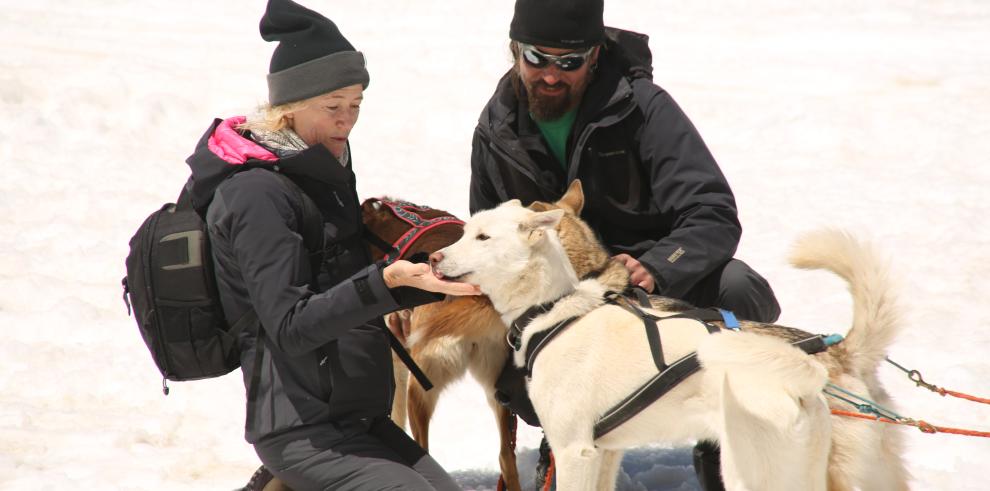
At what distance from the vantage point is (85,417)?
4.92m

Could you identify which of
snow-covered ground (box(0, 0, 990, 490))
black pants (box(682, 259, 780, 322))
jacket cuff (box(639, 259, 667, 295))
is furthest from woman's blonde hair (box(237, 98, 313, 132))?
snow-covered ground (box(0, 0, 990, 490))

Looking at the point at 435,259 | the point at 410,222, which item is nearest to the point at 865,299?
the point at 435,259

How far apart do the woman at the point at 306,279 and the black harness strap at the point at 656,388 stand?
0.63m

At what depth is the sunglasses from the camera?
384cm

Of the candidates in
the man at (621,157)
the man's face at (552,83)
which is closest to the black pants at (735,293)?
the man at (621,157)

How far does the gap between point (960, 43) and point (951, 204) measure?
5.71 m

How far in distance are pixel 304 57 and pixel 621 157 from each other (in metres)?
1.53

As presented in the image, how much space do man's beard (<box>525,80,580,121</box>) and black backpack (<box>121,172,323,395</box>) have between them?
1.35 meters

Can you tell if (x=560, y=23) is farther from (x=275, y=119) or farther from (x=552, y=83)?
(x=275, y=119)

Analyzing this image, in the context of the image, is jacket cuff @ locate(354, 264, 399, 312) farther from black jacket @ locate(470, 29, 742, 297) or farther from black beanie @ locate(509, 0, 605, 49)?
black beanie @ locate(509, 0, 605, 49)

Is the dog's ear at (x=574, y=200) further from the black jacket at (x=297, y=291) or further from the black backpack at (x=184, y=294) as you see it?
the black backpack at (x=184, y=294)

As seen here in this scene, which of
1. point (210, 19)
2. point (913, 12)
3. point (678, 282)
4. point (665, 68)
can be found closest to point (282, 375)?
point (678, 282)

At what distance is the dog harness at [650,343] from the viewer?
9.57ft

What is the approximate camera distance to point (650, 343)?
2.99 m
